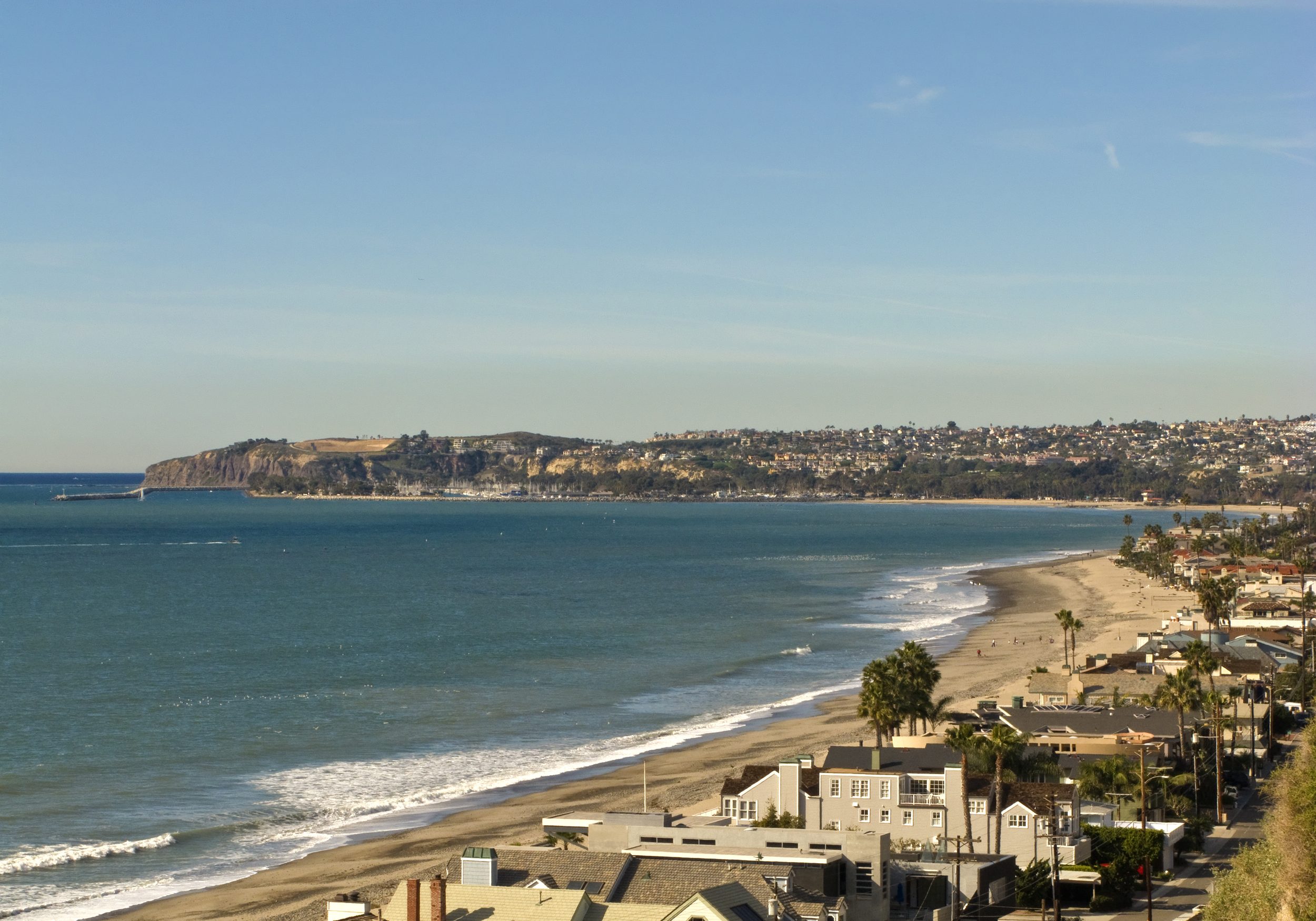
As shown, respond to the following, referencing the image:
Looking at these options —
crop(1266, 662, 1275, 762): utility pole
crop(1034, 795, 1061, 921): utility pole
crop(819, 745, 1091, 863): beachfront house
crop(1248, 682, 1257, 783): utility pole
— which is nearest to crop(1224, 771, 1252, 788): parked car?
crop(1248, 682, 1257, 783): utility pole

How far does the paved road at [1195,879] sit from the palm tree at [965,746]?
374 cm

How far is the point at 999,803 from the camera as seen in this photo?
35.8 m

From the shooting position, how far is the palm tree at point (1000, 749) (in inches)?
1410

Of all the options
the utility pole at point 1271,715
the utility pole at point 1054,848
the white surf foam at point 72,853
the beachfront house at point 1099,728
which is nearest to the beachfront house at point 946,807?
the utility pole at point 1054,848

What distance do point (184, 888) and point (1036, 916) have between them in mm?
20567

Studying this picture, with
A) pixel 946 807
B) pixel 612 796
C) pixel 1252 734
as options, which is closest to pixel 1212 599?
pixel 1252 734

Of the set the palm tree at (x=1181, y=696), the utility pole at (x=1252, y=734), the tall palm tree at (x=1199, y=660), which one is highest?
the tall palm tree at (x=1199, y=660)

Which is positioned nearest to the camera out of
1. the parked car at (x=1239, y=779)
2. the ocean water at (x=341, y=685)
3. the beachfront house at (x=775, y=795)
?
the beachfront house at (x=775, y=795)

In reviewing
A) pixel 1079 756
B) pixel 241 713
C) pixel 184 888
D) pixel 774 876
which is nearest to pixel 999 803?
pixel 774 876

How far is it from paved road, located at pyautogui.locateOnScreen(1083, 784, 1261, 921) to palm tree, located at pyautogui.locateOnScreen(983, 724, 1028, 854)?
3.22 metres

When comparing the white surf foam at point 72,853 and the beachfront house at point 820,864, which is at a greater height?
the beachfront house at point 820,864

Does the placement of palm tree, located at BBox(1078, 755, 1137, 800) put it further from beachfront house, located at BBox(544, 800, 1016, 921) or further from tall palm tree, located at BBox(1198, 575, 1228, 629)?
tall palm tree, located at BBox(1198, 575, 1228, 629)

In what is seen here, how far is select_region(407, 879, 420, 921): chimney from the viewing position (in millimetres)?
25359

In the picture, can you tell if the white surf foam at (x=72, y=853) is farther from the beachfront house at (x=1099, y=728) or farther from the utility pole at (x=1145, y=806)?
the beachfront house at (x=1099, y=728)
